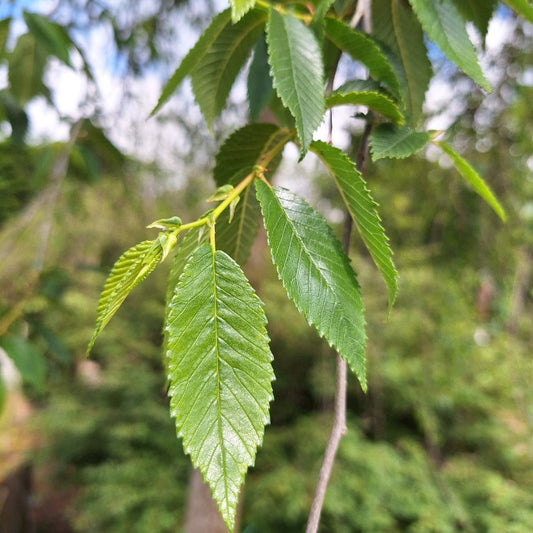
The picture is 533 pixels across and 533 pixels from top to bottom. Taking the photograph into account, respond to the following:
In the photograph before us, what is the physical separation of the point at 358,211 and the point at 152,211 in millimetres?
2566

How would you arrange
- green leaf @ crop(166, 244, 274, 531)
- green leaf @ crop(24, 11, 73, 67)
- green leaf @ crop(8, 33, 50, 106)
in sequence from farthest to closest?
green leaf @ crop(8, 33, 50, 106) < green leaf @ crop(24, 11, 73, 67) < green leaf @ crop(166, 244, 274, 531)

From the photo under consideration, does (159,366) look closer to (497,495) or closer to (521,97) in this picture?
(497,495)

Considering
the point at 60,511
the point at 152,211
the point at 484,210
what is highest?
the point at 484,210

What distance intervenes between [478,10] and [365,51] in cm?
20

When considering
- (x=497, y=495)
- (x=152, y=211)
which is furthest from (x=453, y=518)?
(x=152, y=211)

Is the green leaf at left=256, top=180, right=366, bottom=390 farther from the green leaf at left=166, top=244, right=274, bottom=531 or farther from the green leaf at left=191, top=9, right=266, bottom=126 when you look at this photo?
the green leaf at left=191, top=9, right=266, bottom=126

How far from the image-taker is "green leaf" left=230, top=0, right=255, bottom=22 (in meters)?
0.38

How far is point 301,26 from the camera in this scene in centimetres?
43

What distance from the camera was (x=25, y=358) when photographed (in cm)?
106

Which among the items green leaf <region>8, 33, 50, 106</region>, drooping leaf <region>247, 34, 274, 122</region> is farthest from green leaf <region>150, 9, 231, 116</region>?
green leaf <region>8, 33, 50, 106</region>

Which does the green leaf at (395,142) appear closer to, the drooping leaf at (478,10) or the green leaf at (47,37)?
the drooping leaf at (478,10)

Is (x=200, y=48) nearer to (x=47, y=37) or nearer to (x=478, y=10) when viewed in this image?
(x=478, y=10)

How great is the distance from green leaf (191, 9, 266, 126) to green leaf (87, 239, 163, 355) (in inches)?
10.3

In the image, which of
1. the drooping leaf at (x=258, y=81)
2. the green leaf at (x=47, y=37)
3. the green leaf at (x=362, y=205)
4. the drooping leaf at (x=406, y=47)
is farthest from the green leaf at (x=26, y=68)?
the green leaf at (x=362, y=205)
